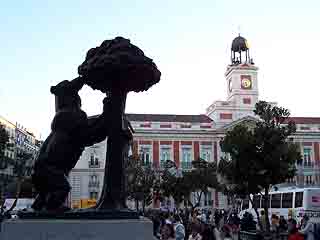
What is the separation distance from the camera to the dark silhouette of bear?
749 cm

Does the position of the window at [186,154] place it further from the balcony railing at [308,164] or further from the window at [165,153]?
the balcony railing at [308,164]

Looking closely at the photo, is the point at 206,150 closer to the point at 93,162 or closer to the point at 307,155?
the point at 307,155

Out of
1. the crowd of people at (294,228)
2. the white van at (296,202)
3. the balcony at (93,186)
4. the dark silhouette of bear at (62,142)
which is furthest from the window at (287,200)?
the balcony at (93,186)

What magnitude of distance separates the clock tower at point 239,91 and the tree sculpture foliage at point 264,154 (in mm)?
39816

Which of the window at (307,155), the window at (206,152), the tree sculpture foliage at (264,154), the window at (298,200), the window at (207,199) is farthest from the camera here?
the window at (206,152)

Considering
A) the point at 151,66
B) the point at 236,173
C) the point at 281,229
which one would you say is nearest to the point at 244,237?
the point at 281,229

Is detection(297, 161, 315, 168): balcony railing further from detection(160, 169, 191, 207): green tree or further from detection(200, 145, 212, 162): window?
detection(160, 169, 191, 207): green tree

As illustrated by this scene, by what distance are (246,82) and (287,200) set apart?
3828cm

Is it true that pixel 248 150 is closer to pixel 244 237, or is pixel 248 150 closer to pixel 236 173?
pixel 236 173

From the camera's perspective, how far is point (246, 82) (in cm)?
6556

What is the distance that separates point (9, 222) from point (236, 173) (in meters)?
18.0

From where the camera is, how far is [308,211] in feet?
84.5

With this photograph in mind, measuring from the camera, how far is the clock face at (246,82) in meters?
65.4

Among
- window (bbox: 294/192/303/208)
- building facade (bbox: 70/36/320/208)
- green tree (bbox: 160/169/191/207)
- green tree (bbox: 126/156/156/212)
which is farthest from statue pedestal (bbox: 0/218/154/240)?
building facade (bbox: 70/36/320/208)
